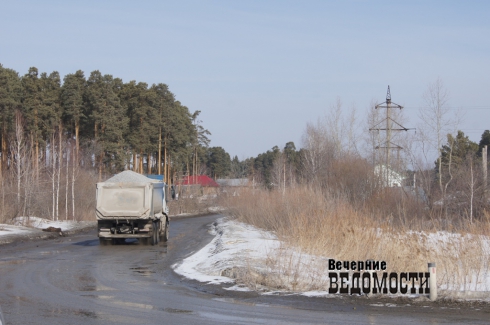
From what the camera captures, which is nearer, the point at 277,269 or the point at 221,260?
the point at 277,269

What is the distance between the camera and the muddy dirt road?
9.26 meters

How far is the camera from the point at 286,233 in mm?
18906

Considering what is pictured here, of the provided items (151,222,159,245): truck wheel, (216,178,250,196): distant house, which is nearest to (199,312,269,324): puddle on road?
(151,222,159,245): truck wheel

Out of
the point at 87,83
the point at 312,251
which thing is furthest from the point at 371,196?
the point at 87,83

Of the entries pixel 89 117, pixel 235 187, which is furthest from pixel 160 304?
pixel 235 187

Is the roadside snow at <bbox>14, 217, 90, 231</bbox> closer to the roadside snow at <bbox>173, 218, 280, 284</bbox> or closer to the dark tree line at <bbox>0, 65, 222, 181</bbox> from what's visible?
the dark tree line at <bbox>0, 65, 222, 181</bbox>

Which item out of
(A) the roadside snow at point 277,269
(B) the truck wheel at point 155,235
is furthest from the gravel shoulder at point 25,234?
(A) the roadside snow at point 277,269

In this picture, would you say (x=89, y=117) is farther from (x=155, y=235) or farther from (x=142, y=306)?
(x=142, y=306)

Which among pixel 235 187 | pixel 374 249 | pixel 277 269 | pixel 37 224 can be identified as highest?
pixel 235 187

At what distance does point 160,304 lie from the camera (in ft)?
35.1

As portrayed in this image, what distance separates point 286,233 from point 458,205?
22.6 metres

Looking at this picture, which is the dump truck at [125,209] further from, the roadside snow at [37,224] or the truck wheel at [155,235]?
the roadside snow at [37,224]

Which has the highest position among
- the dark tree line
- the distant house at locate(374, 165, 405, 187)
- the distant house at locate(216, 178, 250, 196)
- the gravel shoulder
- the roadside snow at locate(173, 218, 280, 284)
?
the dark tree line

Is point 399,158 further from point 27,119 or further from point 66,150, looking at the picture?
point 27,119
